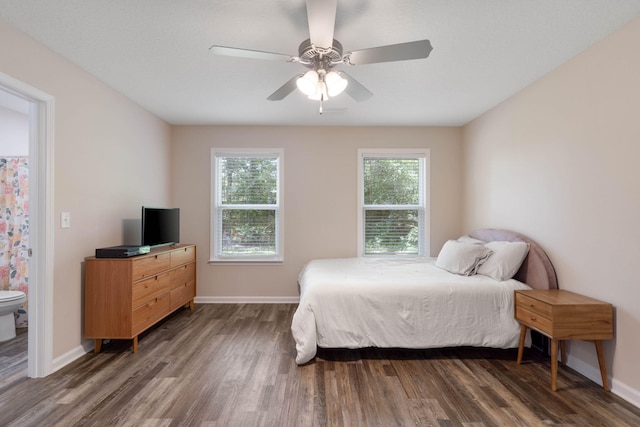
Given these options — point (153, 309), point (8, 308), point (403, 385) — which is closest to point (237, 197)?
→ point (153, 309)

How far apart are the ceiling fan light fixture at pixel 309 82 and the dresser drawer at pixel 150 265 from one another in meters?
2.06

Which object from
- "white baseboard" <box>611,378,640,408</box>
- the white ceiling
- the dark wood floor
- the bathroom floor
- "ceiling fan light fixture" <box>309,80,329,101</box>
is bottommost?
the dark wood floor

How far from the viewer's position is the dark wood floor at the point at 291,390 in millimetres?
1885

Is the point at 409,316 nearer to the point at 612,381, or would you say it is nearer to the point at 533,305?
the point at 533,305

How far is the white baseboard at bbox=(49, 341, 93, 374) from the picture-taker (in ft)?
8.01

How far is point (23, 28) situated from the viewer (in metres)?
2.11

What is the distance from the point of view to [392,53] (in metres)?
1.83

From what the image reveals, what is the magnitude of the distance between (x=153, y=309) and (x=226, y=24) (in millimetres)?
2597

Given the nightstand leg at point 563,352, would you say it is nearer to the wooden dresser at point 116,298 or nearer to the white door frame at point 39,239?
the wooden dresser at point 116,298

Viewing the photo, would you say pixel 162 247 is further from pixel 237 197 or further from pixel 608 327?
pixel 608 327

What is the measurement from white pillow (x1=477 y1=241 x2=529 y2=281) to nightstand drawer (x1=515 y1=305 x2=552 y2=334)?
0.36m

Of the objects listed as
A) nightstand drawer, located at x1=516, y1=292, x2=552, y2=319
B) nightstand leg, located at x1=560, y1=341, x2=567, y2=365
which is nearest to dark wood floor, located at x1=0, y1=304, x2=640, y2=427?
nightstand leg, located at x1=560, y1=341, x2=567, y2=365

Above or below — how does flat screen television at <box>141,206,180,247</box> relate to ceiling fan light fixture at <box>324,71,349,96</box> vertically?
below

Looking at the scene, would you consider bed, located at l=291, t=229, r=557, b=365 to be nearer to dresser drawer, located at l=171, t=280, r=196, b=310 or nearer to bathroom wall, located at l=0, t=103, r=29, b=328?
dresser drawer, located at l=171, t=280, r=196, b=310
